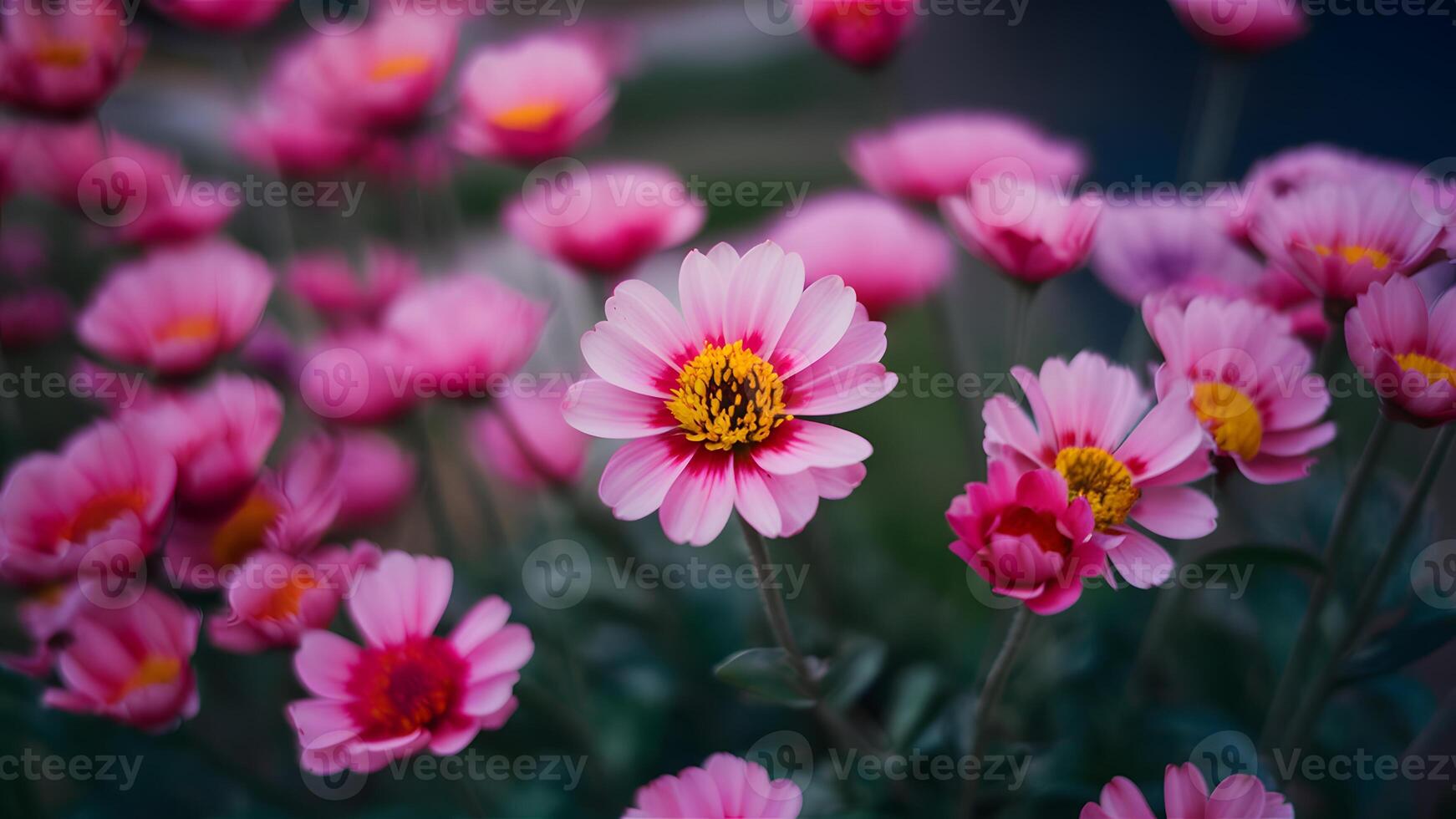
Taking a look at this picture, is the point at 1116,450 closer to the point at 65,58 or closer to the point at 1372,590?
the point at 1372,590

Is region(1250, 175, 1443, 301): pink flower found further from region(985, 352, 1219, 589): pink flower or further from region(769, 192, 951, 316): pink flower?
region(769, 192, 951, 316): pink flower

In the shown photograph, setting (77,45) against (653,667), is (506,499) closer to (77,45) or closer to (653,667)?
(653,667)

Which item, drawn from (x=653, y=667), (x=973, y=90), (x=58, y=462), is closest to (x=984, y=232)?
(x=653, y=667)

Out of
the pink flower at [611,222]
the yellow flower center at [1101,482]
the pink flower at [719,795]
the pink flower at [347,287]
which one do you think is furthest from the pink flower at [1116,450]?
the pink flower at [347,287]

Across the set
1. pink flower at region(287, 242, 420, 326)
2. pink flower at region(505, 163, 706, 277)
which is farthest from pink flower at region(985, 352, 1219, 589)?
pink flower at region(287, 242, 420, 326)

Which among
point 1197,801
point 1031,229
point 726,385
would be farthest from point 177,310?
point 1197,801

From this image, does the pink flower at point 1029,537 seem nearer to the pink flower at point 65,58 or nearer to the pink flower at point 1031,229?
the pink flower at point 1031,229

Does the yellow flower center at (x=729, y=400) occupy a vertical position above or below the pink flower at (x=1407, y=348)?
below
